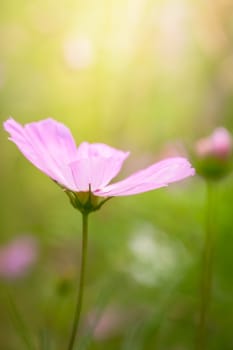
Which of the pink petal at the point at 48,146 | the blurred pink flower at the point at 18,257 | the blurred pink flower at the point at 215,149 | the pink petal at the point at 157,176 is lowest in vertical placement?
the pink petal at the point at 157,176

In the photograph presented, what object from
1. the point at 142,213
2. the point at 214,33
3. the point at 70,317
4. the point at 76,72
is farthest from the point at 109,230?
the point at 214,33

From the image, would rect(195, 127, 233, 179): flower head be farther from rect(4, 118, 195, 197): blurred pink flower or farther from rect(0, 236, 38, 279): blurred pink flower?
rect(0, 236, 38, 279): blurred pink flower

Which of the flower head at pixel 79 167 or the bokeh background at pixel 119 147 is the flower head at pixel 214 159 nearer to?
the bokeh background at pixel 119 147

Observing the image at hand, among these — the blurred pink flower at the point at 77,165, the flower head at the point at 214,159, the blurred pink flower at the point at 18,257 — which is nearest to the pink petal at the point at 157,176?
the blurred pink flower at the point at 77,165

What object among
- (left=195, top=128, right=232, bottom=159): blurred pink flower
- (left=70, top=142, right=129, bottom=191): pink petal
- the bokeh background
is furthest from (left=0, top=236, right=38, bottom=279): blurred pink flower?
(left=70, top=142, right=129, bottom=191): pink petal

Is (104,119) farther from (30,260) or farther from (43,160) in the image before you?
(43,160)

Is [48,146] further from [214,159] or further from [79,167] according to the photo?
[214,159]

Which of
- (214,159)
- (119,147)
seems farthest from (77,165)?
(119,147)

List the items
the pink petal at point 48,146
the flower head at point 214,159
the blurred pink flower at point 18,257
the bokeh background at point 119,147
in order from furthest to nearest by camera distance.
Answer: the blurred pink flower at point 18,257
the bokeh background at point 119,147
the flower head at point 214,159
the pink petal at point 48,146
